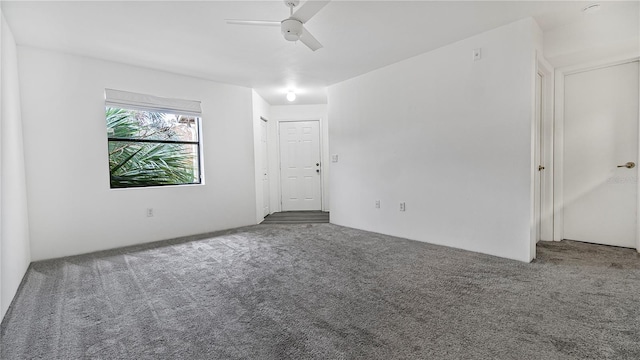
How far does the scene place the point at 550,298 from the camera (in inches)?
81.7

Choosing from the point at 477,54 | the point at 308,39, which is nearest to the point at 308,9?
the point at 308,39

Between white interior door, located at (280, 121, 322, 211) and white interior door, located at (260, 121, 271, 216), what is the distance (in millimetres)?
410

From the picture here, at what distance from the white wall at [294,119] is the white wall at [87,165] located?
5.78ft

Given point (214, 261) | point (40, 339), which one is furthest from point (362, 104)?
point (40, 339)

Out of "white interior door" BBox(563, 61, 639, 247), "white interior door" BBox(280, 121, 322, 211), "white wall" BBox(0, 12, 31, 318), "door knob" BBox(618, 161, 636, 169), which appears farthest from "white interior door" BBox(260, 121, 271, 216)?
"door knob" BBox(618, 161, 636, 169)

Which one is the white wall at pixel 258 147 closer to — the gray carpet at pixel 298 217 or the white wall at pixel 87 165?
the gray carpet at pixel 298 217

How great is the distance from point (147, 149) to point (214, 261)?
2147 millimetres

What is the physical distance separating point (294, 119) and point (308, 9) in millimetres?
4192

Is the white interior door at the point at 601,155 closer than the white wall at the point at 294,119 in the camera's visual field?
Yes

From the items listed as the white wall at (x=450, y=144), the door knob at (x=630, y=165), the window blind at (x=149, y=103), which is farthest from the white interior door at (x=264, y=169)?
the door knob at (x=630, y=165)

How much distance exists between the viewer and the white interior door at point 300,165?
20.3 ft

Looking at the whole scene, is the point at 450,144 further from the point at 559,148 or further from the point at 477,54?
the point at 559,148

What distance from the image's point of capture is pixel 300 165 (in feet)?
20.5

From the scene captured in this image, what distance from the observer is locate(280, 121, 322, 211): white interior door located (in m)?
6.20
